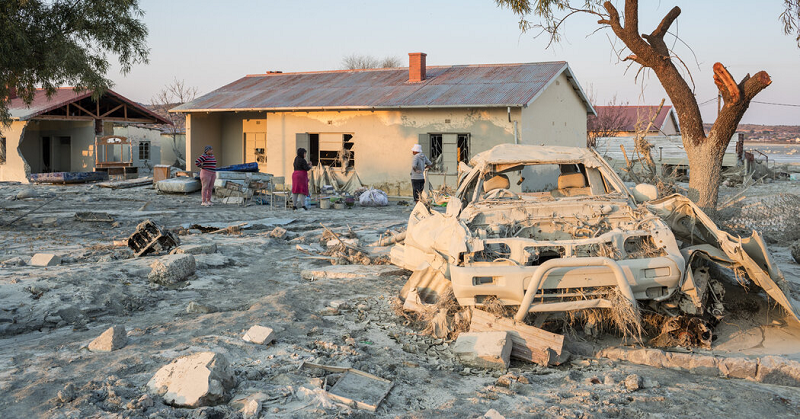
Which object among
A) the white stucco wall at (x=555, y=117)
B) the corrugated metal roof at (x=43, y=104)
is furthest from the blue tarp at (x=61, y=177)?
the white stucco wall at (x=555, y=117)

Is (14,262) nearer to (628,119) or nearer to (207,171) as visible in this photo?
(207,171)

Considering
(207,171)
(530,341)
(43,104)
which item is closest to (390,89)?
(207,171)

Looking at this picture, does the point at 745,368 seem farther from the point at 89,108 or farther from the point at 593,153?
the point at 89,108

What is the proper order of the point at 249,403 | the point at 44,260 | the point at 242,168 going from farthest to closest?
the point at 242,168 → the point at 44,260 → the point at 249,403

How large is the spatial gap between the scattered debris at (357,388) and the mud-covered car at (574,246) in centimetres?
121

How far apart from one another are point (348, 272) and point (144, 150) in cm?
2798

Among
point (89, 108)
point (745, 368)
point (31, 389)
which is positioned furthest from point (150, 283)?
point (89, 108)

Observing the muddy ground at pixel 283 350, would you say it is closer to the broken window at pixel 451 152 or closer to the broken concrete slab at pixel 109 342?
the broken concrete slab at pixel 109 342

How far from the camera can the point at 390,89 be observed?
21844 millimetres

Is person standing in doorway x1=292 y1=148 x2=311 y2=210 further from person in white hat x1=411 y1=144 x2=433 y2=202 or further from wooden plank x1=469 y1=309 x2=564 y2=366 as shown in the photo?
wooden plank x1=469 y1=309 x2=564 y2=366

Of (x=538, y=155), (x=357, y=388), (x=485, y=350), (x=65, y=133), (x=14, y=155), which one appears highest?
(x=65, y=133)

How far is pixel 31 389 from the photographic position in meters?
4.07

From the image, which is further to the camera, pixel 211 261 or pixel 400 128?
pixel 400 128

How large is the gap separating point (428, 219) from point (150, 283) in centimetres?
357
